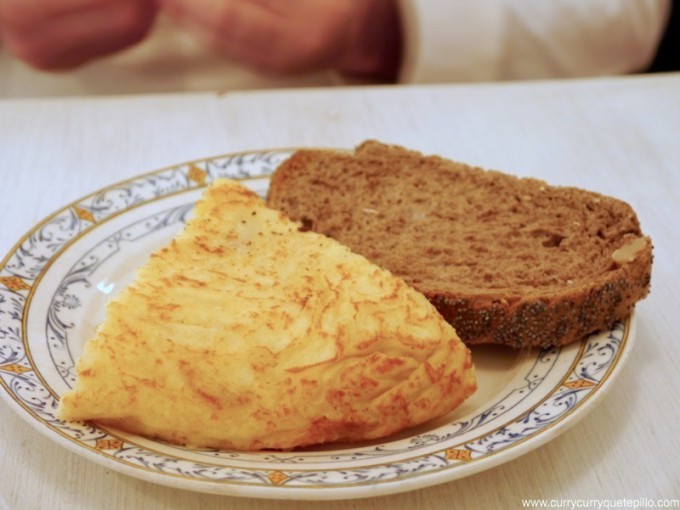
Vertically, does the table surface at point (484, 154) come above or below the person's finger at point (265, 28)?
below

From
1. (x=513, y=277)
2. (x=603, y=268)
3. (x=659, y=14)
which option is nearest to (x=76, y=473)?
(x=513, y=277)

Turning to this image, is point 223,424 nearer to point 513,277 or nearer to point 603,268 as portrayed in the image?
point 513,277

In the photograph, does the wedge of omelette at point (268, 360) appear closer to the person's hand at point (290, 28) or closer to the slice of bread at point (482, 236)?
→ the slice of bread at point (482, 236)

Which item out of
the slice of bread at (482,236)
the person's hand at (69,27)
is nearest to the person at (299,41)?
the person's hand at (69,27)

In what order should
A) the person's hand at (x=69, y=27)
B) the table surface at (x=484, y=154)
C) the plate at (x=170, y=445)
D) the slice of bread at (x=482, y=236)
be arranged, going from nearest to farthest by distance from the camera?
the plate at (x=170, y=445), the table surface at (x=484, y=154), the slice of bread at (x=482, y=236), the person's hand at (x=69, y=27)

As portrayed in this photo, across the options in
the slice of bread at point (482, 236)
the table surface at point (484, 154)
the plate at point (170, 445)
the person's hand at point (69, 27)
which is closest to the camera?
the plate at point (170, 445)

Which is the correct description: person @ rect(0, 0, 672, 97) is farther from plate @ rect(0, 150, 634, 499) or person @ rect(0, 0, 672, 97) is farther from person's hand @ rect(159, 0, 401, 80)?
plate @ rect(0, 150, 634, 499)
